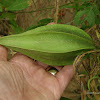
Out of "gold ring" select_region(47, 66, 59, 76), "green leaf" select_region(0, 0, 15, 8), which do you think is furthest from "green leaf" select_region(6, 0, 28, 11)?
"gold ring" select_region(47, 66, 59, 76)

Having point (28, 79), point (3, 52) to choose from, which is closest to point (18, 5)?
point (3, 52)

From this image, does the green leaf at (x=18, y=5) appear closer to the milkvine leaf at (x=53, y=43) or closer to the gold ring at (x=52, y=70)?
the milkvine leaf at (x=53, y=43)

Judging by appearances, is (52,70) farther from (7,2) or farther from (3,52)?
(7,2)

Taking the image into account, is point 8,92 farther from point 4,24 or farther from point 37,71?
point 4,24

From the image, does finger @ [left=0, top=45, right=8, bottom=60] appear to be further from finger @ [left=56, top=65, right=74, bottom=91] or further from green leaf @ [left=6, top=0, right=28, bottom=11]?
finger @ [left=56, top=65, right=74, bottom=91]

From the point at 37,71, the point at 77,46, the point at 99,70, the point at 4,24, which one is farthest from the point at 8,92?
the point at 4,24

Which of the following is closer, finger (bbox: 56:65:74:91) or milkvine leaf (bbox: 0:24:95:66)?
milkvine leaf (bbox: 0:24:95:66)

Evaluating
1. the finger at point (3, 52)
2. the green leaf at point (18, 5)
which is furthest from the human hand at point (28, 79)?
the green leaf at point (18, 5)
